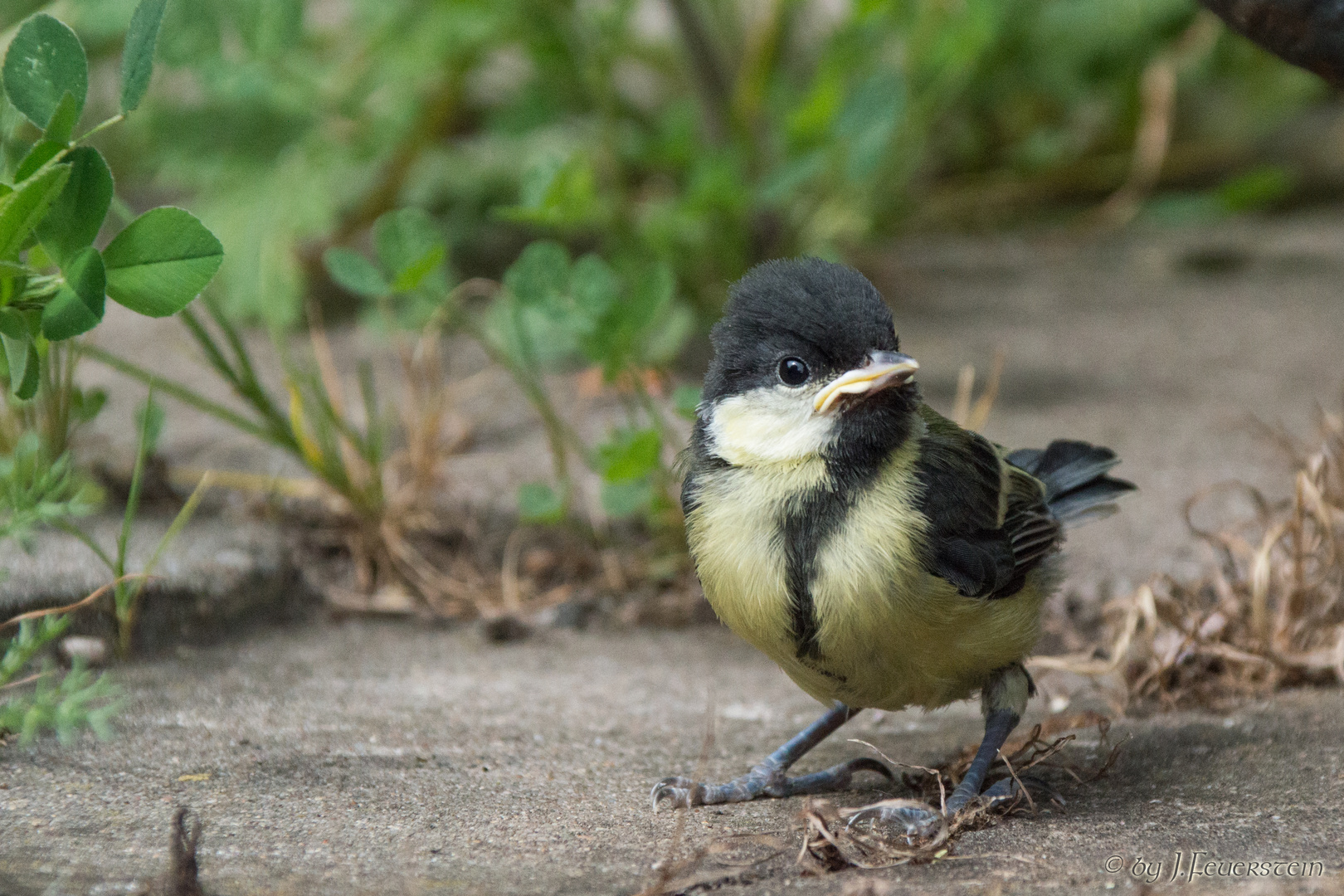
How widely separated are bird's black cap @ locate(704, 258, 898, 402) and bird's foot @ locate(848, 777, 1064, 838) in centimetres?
86

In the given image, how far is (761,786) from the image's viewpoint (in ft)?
8.57

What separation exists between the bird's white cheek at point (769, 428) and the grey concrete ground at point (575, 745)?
2.32 feet

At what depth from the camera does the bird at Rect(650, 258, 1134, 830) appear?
7.65 ft

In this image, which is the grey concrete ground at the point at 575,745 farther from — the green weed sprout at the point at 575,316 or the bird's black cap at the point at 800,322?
the bird's black cap at the point at 800,322

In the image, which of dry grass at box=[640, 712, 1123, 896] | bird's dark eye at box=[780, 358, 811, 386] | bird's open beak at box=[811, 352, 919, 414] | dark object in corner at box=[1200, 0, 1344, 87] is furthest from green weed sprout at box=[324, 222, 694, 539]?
dark object in corner at box=[1200, 0, 1344, 87]

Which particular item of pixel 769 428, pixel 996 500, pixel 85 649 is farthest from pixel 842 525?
pixel 85 649

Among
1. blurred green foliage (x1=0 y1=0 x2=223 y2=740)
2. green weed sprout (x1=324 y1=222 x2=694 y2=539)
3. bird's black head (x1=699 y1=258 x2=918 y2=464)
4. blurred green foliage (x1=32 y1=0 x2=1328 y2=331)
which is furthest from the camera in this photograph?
blurred green foliage (x1=32 y1=0 x2=1328 y2=331)

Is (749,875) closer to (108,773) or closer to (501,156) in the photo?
(108,773)

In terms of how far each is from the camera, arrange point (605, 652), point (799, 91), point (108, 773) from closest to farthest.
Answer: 1. point (108, 773)
2. point (605, 652)
3. point (799, 91)

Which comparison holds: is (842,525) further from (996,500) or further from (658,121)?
(658,121)

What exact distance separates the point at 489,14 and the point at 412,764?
3308 millimetres

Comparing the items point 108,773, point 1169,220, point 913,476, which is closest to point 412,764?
point 108,773

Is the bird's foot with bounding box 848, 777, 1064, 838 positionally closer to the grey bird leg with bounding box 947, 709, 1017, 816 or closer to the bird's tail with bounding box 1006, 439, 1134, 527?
→ the grey bird leg with bounding box 947, 709, 1017, 816

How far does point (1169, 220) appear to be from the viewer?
6.59m
